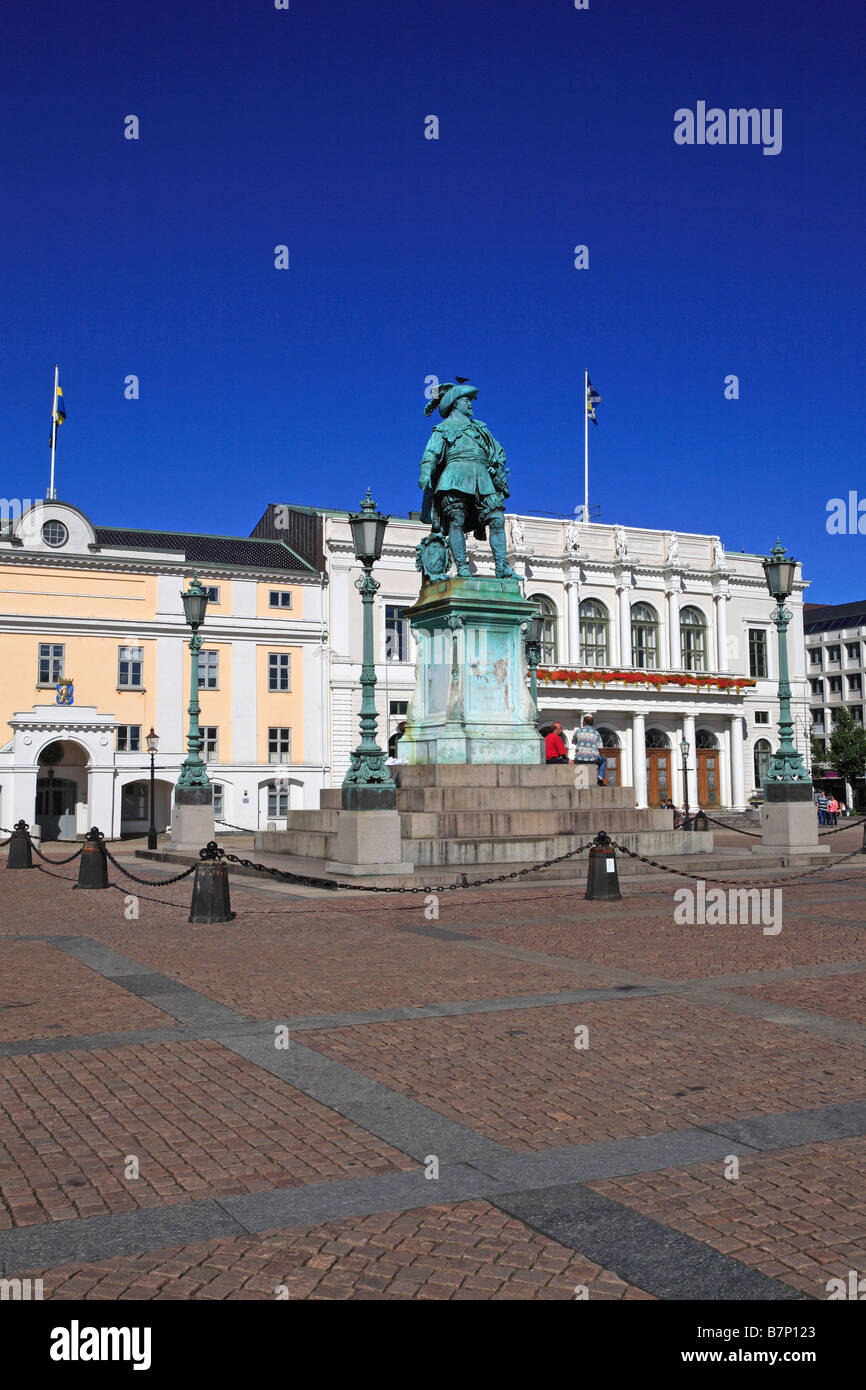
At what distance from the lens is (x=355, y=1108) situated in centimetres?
643

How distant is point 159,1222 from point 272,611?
52435 millimetres

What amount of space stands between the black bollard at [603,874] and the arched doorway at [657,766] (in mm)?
49436

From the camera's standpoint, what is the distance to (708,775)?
220ft

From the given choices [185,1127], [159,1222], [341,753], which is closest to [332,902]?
[185,1127]

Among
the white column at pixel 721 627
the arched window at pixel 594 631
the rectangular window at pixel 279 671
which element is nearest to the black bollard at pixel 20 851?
the rectangular window at pixel 279 671

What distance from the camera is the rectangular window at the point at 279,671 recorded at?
56.2 m

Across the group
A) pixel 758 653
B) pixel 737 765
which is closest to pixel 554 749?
pixel 737 765

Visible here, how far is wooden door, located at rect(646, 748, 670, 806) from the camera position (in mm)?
65250

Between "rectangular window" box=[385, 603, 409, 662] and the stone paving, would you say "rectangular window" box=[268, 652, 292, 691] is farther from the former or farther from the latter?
the stone paving

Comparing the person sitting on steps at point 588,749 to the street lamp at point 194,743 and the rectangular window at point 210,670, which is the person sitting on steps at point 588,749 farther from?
the rectangular window at point 210,670

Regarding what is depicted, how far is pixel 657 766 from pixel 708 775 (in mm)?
3236

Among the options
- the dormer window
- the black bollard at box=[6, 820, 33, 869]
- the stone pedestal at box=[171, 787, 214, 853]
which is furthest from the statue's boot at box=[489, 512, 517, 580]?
the dormer window

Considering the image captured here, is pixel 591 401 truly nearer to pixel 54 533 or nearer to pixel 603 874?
pixel 54 533

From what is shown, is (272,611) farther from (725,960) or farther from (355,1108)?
(355,1108)
